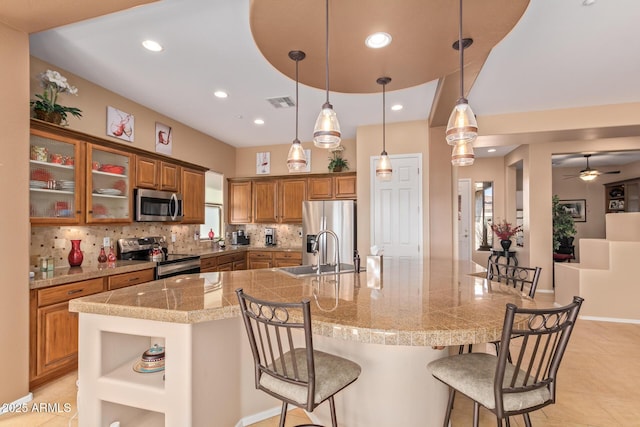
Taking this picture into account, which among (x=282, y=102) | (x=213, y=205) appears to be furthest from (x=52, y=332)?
(x=213, y=205)

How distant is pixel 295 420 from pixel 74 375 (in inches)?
80.6

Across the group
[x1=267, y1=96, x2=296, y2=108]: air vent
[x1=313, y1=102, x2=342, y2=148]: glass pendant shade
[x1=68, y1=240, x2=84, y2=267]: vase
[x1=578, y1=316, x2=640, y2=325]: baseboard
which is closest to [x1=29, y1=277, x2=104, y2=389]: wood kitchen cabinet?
[x1=68, y1=240, x2=84, y2=267]: vase

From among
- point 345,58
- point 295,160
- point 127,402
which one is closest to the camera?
point 127,402

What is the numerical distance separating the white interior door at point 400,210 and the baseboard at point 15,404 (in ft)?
13.1

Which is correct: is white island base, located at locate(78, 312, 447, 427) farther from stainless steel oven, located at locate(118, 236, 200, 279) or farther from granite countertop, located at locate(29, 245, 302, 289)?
stainless steel oven, located at locate(118, 236, 200, 279)

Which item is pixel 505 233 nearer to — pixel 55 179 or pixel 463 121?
pixel 463 121

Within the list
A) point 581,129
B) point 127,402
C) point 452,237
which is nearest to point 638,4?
point 581,129

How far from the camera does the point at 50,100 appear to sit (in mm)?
2916

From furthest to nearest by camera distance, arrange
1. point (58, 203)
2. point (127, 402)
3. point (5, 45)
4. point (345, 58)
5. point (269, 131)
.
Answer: point (269, 131), point (58, 203), point (5, 45), point (345, 58), point (127, 402)

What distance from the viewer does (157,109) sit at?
13.9ft

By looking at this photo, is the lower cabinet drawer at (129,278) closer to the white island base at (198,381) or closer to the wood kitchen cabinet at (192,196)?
the wood kitchen cabinet at (192,196)

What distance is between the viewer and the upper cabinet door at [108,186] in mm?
3182

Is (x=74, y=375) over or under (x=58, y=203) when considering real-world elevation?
under

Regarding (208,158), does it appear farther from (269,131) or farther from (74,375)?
(74,375)
